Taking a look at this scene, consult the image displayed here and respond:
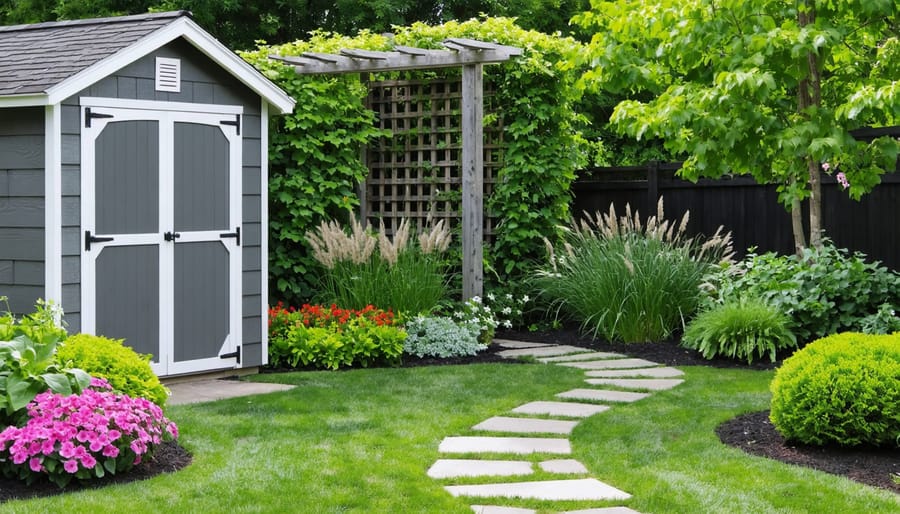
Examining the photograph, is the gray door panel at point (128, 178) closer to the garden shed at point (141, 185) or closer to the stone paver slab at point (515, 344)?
the garden shed at point (141, 185)

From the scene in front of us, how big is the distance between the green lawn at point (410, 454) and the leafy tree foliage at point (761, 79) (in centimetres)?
181

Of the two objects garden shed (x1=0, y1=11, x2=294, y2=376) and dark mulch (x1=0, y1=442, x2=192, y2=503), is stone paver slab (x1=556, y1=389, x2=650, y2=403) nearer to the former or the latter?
garden shed (x1=0, y1=11, x2=294, y2=376)

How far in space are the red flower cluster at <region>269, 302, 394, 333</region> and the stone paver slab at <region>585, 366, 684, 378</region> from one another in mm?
1664

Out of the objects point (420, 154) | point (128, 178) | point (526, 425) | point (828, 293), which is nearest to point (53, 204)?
point (128, 178)

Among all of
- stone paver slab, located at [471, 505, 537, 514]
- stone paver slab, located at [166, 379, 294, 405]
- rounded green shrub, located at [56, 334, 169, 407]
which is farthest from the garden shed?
stone paver slab, located at [471, 505, 537, 514]

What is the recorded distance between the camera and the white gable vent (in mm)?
6988

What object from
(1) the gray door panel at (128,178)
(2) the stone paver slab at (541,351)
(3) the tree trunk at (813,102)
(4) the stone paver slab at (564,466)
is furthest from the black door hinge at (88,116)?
(3) the tree trunk at (813,102)

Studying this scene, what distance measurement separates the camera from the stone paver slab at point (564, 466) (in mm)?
4664

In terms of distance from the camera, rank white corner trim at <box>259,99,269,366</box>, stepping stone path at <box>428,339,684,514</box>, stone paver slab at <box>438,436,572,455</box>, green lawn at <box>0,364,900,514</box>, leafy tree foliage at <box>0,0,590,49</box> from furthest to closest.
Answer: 1. leafy tree foliage at <box>0,0,590,49</box>
2. white corner trim at <box>259,99,269,366</box>
3. stone paver slab at <box>438,436,572,455</box>
4. stepping stone path at <box>428,339,684,514</box>
5. green lawn at <box>0,364,900,514</box>

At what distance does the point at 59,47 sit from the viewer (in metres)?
7.03

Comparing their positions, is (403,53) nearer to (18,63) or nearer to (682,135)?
(682,135)

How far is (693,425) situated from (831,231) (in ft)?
13.7

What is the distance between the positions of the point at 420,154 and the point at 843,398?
18.9 feet

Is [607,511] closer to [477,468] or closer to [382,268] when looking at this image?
[477,468]
